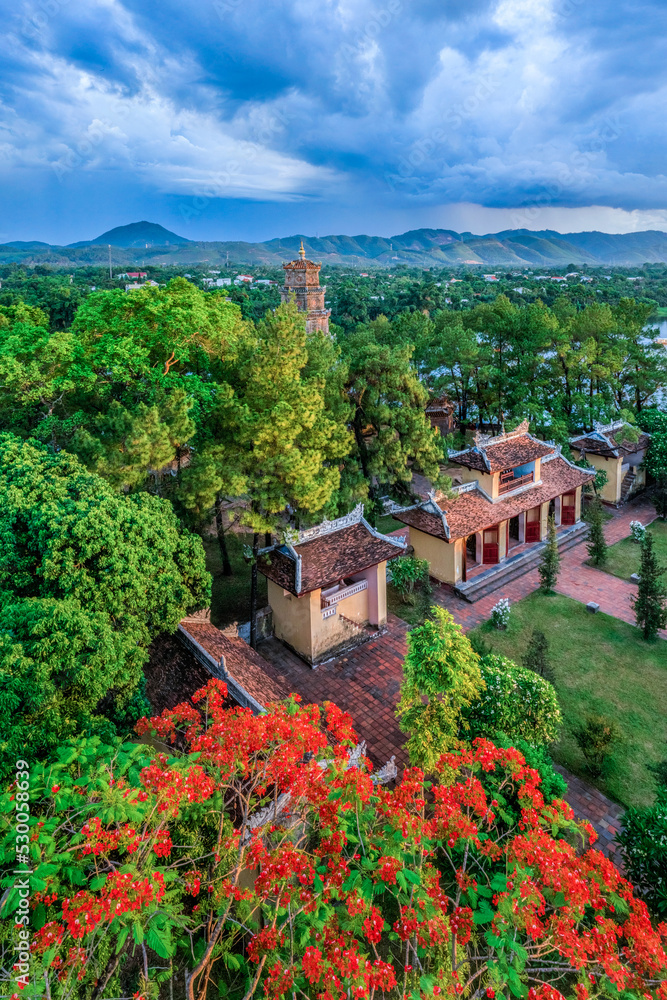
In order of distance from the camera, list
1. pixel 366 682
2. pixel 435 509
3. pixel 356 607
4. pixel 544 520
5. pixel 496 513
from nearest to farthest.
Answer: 1. pixel 366 682
2. pixel 356 607
3. pixel 435 509
4. pixel 496 513
5. pixel 544 520

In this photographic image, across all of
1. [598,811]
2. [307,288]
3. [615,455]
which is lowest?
[598,811]

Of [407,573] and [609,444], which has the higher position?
[609,444]

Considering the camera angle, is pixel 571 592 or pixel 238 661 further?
pixel 571 592

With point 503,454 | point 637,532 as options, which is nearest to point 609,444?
point 637,532

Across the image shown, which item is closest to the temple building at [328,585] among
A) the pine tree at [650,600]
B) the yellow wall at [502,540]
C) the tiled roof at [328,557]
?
the tiled roof at [328,557]

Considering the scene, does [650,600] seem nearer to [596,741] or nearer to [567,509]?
[596,741]

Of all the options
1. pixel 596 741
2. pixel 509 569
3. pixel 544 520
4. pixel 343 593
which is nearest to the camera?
pixel 596 741
